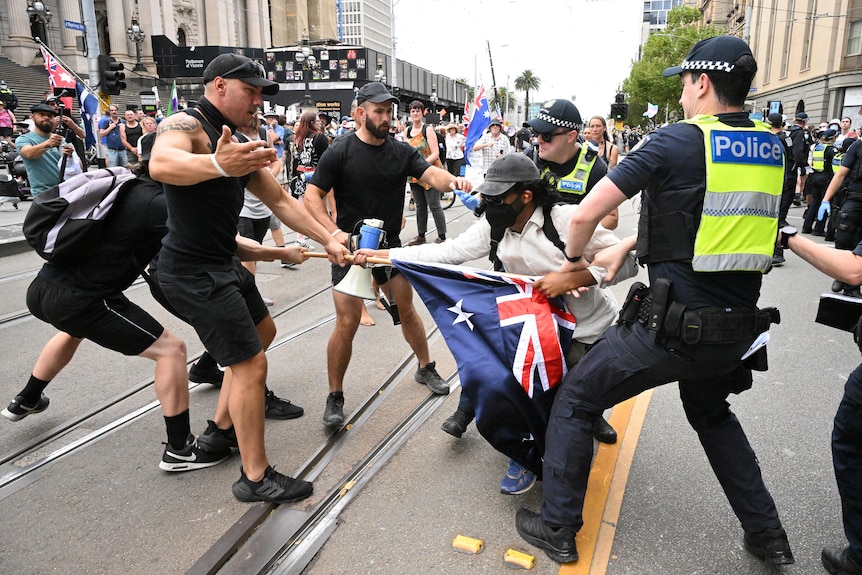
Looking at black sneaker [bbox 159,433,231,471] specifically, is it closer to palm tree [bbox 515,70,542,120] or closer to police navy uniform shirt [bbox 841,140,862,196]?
police navy uniform shirt [bbox 841,140,862,196]

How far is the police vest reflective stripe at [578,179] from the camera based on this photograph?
191 inches

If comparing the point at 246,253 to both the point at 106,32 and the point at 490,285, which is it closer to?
the point at 490,285

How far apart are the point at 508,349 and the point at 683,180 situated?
1134mm

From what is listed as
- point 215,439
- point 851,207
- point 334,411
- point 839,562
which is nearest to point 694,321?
point 839,562

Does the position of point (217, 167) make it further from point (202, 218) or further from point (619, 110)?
point (619, 110)

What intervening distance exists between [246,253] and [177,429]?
1144 millimetres

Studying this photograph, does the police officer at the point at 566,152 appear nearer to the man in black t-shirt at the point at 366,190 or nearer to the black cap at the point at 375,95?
the man in black t-shirt at the point at 366,190

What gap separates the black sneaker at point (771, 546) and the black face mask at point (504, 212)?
182 cm

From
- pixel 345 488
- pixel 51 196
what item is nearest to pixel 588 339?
pixel 345 488

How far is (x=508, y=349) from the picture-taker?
302 centimetres

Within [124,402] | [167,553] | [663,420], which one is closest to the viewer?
[167,553]

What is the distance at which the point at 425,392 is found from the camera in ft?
15.2

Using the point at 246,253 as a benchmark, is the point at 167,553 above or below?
below

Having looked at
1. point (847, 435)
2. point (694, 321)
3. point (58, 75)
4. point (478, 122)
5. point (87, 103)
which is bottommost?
point (847, 435)
